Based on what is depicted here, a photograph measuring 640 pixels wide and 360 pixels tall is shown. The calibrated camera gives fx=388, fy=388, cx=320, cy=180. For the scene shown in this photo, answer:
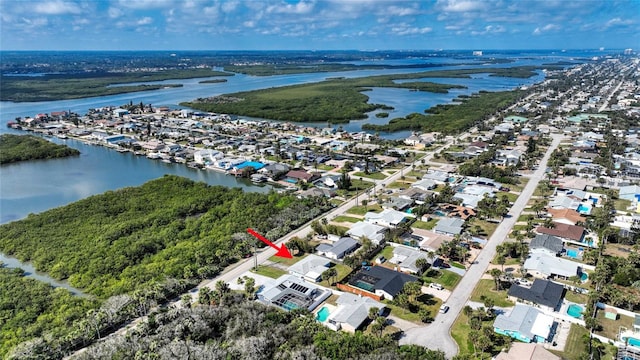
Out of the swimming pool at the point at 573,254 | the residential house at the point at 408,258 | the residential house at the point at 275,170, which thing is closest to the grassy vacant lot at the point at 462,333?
the residential house at the point at 408,258

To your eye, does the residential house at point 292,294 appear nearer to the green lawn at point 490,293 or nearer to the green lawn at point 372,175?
the green lawn at point 490,293

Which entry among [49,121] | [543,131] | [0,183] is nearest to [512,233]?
[543,131]

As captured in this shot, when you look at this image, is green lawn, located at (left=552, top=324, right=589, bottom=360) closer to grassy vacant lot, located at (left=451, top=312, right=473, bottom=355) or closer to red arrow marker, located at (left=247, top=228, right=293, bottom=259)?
grassy vacant lot, located at (left=451, top=312, right=473, bottom=355)

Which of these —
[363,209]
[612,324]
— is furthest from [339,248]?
[612,324]

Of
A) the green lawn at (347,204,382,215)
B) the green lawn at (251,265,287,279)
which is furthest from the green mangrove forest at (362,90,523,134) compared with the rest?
the green lawn at (251,265,287,279)

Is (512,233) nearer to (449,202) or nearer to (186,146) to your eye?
(449,202)

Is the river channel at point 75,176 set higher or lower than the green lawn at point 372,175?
lower

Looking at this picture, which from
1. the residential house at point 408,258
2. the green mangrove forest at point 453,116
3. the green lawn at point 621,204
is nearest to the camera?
the residential house at point 408,258
